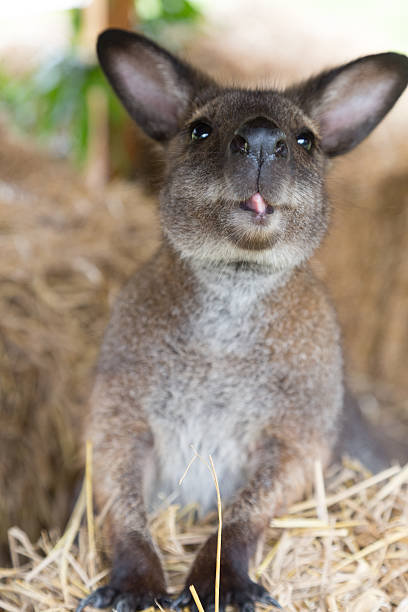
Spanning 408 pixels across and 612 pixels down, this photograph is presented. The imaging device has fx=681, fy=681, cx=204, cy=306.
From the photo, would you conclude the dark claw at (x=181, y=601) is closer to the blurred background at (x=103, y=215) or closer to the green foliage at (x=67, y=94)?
the blurred background at (x=103, y=215)

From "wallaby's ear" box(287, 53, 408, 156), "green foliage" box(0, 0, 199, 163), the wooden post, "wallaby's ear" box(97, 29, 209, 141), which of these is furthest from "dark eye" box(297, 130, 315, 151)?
the wooden post

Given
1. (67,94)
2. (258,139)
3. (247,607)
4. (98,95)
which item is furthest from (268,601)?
(98,95)

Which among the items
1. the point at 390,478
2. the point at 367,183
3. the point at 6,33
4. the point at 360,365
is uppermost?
the point at 6,33

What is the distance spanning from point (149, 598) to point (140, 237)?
10.6 ft

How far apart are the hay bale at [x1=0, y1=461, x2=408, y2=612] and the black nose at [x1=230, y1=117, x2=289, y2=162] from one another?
4.55 ft

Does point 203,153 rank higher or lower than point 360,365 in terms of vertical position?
higher

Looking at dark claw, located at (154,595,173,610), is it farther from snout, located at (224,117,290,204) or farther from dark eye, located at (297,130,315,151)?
dark eye, located at (297,130,315,151)

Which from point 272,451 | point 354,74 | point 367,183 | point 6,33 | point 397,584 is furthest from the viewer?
point 6,33

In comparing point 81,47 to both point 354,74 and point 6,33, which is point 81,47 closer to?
point 354,74

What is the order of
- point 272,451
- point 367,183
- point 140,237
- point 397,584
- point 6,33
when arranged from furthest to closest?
point 6,33
point 367,183
point 140,237
point 272,451
point 397,584

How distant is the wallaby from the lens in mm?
2512

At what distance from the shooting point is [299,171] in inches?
103

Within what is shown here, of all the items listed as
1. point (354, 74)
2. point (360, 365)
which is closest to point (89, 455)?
point (354, 74)

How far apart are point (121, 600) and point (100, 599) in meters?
0.09
